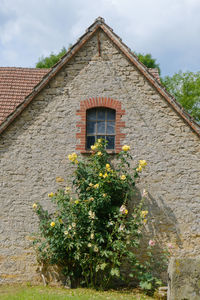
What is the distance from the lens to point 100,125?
8.70 metres

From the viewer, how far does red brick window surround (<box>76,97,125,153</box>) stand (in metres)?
8.39

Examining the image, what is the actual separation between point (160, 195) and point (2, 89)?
620 cm

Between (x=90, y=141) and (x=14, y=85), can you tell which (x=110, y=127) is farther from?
(x=14, y=85)

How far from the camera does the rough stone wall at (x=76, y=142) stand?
8070 mm

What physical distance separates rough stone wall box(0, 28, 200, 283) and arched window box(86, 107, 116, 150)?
39 centimetres

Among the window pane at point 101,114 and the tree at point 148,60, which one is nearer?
the window pane at point 101,114

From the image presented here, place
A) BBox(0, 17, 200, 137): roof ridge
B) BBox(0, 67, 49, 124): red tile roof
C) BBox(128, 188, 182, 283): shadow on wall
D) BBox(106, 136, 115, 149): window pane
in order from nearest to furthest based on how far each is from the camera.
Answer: BBox(128, 188, 182, 283): shadow on wall → BBox(0, 17, 200, 137): roof ridge → BBox(106, 136, 115, 149): window pane → BBox(0, 67, 49, 124): red tile roof

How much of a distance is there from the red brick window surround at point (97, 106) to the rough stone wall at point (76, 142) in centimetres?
12

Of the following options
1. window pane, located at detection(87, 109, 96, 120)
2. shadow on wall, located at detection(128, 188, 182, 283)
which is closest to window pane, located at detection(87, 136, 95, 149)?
window pane, located at detection(87, 109, 96, 120)

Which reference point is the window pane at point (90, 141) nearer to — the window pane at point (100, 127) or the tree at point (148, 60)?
the window pane at point (100, 127)

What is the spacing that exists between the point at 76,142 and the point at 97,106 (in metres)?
1.11

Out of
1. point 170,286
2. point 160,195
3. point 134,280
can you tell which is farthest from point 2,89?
point 170,286

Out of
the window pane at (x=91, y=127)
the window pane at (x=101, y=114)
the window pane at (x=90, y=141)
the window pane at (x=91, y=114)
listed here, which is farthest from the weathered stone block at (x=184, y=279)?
the window pane at (x=91, y=114)

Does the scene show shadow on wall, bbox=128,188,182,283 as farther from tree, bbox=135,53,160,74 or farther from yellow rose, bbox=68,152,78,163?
tree, bbox=135,53,160,74
